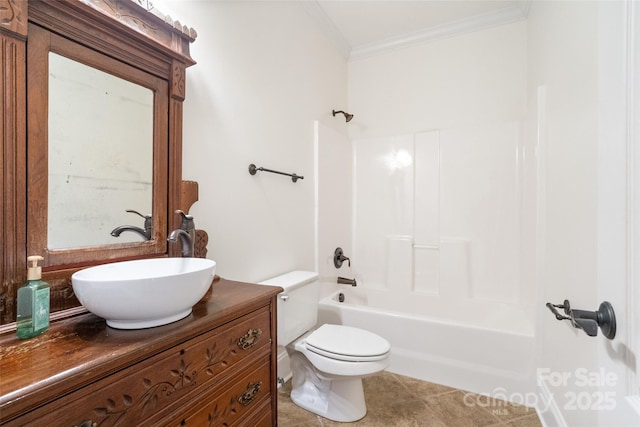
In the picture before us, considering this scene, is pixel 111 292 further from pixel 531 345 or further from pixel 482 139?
pixel 482 139

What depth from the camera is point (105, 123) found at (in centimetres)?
104

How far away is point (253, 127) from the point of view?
69.9 inches

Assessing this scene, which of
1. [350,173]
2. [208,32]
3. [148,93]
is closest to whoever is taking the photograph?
[148,93]

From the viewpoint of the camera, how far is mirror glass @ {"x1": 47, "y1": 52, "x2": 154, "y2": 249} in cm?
89

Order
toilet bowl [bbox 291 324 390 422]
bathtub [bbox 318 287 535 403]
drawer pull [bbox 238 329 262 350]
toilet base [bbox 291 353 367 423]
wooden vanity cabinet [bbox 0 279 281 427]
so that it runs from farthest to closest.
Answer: bathtub [bbox 318 287 535 403] < toilet base [bbox 291 353 367 423] < toilet bowl [bbox 291 324 390 422] < drawer pull [bbox 238 329 262 350] < wooden vanity cabinet [bbox 0 279 281 427]

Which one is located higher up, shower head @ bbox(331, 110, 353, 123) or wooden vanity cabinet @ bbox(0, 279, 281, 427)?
shower head @ bbox(331, 110, 353, 123)

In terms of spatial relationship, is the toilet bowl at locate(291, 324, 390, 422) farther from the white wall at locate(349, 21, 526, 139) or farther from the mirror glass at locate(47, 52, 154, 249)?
the white wall at locate(349, 21, 526, 139)

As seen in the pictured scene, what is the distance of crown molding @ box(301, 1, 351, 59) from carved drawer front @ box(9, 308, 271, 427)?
2.30 m

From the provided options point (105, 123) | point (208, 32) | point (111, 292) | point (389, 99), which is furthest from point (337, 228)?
point (111, 292)

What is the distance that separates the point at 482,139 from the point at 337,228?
1.43m

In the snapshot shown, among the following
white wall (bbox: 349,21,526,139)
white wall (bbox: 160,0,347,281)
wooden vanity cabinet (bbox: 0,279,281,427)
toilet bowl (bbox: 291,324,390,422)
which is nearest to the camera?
wooden vanity cabinet (bbox: 0,279,281,427)

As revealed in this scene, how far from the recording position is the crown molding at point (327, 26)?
7.52 ft

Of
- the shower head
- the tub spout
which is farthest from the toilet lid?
the shower head

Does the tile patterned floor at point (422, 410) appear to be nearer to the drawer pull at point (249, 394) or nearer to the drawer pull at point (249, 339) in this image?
the drawer pull at point (249, 394)
